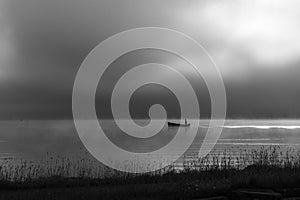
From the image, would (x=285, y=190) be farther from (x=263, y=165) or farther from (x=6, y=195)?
(x=6, y=195)

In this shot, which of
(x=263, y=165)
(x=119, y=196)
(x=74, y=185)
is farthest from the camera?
(x=263, y=165)

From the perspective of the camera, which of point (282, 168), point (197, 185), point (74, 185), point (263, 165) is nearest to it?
point (197, 185)


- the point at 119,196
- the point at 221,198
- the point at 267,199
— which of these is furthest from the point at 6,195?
the point at 267,199

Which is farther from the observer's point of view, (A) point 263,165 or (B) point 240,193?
(A) point 263,165

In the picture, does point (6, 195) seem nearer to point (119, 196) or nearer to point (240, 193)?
point (119, 196)

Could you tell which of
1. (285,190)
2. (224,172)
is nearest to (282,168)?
(224,172)

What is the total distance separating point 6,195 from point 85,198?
250 cm

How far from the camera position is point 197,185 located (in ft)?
38.0

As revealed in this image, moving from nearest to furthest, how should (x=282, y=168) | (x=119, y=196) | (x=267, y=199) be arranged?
(x=267, y=199) → (x=119, y=196) → (x=282, y=168)

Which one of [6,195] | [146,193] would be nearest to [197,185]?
[146,193]

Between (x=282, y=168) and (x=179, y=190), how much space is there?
19.9ft

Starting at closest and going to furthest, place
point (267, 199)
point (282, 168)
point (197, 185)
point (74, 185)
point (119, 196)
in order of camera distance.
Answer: point (267, 199) < point (119, 196) < point (197, 185) < point (74, 185) < point (282, 168)

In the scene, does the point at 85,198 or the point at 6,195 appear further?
the point at 6,195

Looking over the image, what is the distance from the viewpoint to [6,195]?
36.7 feet
